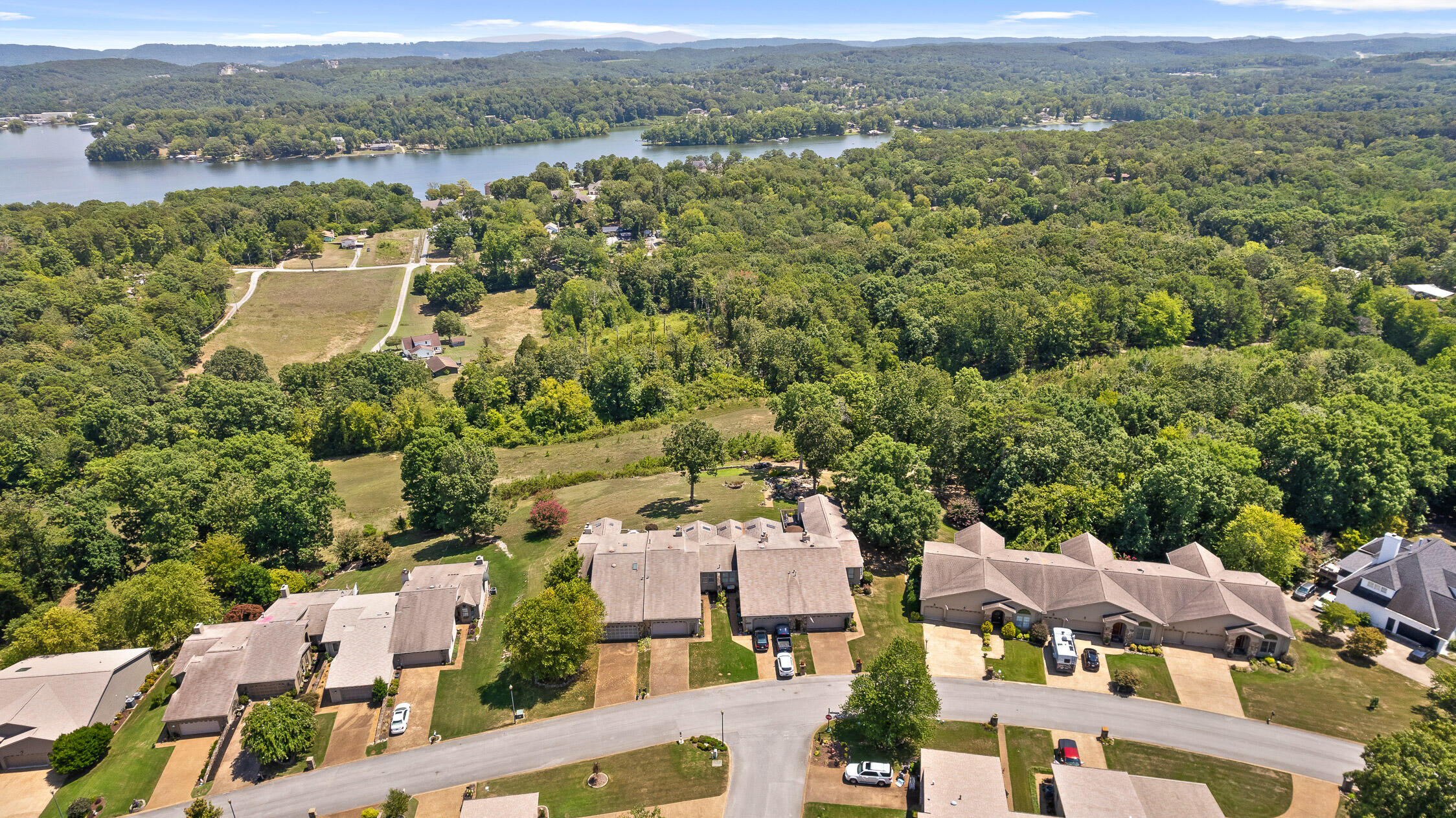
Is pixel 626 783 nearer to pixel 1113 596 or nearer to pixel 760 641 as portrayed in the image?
pixel 760 641

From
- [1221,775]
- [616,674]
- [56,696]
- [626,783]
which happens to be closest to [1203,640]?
→ [1221,775]

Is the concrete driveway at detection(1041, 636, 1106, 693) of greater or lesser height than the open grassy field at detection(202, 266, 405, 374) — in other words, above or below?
below

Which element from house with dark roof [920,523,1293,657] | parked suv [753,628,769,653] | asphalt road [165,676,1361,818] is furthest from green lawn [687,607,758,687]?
house with dark roof [920,523,1293,657]

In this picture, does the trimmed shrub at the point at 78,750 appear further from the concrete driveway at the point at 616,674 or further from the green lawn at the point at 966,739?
the green lawn at the point at 966,739

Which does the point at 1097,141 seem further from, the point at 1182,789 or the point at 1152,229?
the point at 1182,789

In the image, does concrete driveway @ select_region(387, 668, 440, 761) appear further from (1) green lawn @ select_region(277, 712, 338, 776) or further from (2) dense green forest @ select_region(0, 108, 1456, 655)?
(2) dense green forest @ select_region(0, 108, 1456, 655)

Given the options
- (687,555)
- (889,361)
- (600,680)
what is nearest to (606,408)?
(889,361)
